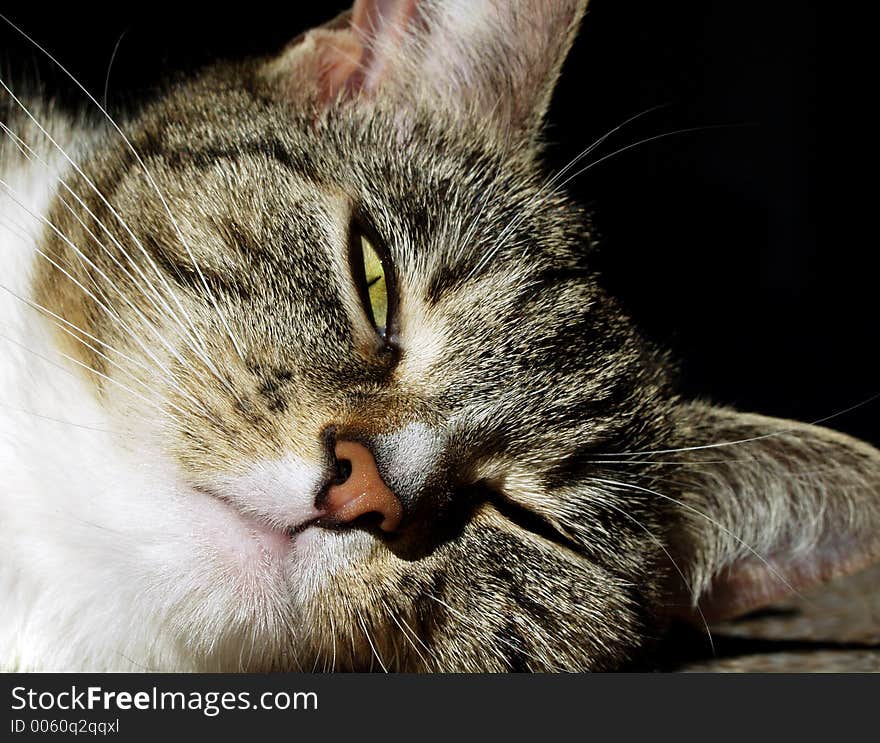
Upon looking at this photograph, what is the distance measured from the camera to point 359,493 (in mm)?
1027

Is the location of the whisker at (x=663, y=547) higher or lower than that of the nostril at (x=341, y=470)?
lower

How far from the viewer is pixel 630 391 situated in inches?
56.1

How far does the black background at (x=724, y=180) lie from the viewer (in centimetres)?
199

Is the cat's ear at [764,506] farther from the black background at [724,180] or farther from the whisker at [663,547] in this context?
the black background at [724,180]

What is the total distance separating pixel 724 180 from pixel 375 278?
1.43 meters

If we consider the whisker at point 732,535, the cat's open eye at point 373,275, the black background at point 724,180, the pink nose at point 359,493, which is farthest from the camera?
the black background at point 724,180

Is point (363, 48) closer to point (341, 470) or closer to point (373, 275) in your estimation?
point (373, 275)

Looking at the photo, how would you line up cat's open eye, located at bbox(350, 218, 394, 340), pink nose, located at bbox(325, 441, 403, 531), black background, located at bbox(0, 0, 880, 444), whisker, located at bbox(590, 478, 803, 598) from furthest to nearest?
black background, located at bbox(0, 0, 880, 444) < whisker, located at bbox(590, 478, 803, 598) < cat's open eye, located at bbox(350, 218, 394, 340) < pink nose, located at bbox(325, 441, 403, 531)

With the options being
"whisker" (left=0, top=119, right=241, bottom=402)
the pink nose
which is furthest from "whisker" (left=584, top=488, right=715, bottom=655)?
"whisker" (left=0, top=119, right=241, bottom=402)

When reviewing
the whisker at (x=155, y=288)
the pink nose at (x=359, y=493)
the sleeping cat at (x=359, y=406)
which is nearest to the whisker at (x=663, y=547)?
the sleeping cat at (x=359, y=406)

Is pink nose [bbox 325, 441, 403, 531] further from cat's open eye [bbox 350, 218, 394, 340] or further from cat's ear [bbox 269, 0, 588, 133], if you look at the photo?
cat's ear [bbox 269, 0, 588, 133]

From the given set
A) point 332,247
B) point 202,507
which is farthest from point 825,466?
point 202,507

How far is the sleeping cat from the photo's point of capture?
3.48 ft

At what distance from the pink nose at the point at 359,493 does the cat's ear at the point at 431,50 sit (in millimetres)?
707
